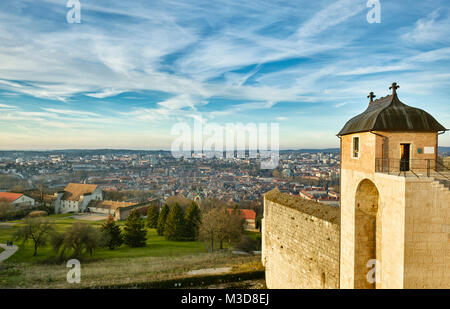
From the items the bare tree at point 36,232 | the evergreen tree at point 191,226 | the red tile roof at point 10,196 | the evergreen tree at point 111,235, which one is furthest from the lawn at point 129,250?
the red tile roof at point 10,196

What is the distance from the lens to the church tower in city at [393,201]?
4828mm

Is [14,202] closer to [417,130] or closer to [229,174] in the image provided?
[229,174]

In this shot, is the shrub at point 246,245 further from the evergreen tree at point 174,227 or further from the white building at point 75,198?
the white building at point 75,198

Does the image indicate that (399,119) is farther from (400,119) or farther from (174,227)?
(174,227)

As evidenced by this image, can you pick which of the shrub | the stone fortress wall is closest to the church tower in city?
the stone fortress wall

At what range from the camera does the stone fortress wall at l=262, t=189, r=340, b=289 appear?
769cm

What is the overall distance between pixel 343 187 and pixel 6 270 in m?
21.0

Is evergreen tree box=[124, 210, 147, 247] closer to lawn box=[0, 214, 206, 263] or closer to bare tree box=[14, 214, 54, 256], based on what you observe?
lawn box=[0, 214, 206, 263]

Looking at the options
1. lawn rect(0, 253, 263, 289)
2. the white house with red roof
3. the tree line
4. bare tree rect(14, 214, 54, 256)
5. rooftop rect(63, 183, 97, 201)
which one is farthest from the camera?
rooftop rect(63, 183, 97, 201)

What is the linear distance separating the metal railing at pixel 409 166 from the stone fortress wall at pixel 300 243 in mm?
2547

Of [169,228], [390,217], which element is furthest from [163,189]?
[390,217]

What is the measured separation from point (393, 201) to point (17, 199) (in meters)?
50.7

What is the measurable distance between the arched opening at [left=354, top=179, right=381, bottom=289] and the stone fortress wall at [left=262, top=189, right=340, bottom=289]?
1.02 meters

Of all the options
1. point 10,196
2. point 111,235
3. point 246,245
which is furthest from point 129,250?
point 10,196
